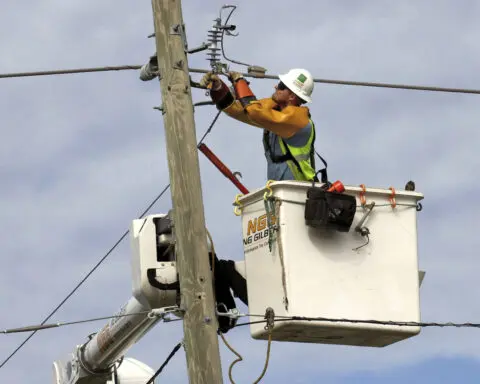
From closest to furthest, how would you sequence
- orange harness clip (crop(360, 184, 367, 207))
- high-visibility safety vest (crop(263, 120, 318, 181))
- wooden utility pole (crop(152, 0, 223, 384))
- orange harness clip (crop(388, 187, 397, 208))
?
wooden utility pole (crop(152, 0, 223, 384)) → orange harness clip (crop(360, 184, 367, 207)) → orange harness clip (crop(388, 187, 397, 208)) → high-visibility safety vest (crop(263, 120, 318, 181))

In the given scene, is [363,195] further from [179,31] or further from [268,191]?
[179,31]

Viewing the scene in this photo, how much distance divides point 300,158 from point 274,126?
0.34 m

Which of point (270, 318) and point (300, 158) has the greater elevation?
point (300, 158)

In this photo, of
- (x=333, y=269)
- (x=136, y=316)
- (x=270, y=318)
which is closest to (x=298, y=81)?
(x=333, y=269)

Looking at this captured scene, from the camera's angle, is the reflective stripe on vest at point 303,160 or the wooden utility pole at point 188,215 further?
the reflective stripe on vest at point 303,160

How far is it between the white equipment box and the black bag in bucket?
3.9 inches

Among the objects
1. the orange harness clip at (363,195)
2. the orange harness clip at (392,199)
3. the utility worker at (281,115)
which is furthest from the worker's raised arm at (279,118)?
the orange harness clip at (392,199)

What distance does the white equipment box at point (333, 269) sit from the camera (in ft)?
37.7

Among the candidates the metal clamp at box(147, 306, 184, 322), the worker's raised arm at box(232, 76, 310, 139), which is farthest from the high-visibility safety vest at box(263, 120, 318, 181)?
the metal clamp at box(147, 306, 184, 322)

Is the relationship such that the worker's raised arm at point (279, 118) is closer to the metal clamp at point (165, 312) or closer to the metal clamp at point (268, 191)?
the metal clamp at point (268, 191)

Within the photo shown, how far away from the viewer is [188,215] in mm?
11266

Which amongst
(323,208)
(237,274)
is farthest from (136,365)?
(323,208)

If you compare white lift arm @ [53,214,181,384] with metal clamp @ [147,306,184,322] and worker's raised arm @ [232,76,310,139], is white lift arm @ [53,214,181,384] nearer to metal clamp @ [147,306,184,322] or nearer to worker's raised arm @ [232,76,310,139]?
metal clamp @ [147,306,184,322]

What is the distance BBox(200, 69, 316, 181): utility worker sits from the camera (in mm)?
12039
